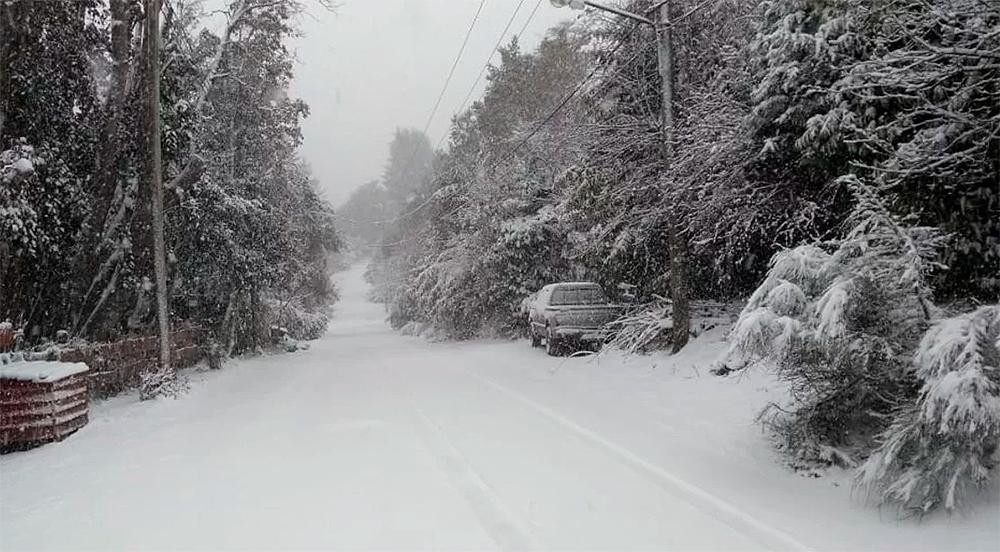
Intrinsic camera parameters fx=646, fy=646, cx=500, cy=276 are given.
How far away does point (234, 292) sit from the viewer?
58.1 ft

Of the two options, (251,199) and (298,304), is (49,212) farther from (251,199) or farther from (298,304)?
(298,304)

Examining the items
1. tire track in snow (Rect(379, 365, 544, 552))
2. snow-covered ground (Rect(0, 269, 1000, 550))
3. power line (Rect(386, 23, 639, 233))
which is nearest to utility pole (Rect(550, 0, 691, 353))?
power line (Rect(386, 23, 639, 233))

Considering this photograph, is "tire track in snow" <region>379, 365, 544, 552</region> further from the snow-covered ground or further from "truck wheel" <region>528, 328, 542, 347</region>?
"truck wheel" <region>528, 328, 542, 347</region>

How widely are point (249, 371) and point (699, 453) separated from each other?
12.9 m

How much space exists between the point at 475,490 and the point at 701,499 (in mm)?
1739

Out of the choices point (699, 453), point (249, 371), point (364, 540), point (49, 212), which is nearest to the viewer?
point (364, 540)

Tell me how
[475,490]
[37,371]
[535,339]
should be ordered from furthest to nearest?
[535,339]
[37,371]
[475,490]

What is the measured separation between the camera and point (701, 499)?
482 cm

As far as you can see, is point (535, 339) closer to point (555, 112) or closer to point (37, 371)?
point (555, 112)

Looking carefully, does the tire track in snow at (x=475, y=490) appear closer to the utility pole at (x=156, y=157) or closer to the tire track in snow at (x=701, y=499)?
the tire track in snow at (x=701, y=499)

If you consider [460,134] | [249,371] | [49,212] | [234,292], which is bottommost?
[249,371]

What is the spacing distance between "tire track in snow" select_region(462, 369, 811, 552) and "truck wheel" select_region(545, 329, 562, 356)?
7.31 meters

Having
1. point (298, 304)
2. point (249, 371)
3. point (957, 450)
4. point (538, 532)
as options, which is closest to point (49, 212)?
point (249, 371)

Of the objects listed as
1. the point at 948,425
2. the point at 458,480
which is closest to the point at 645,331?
the point at 458,480
